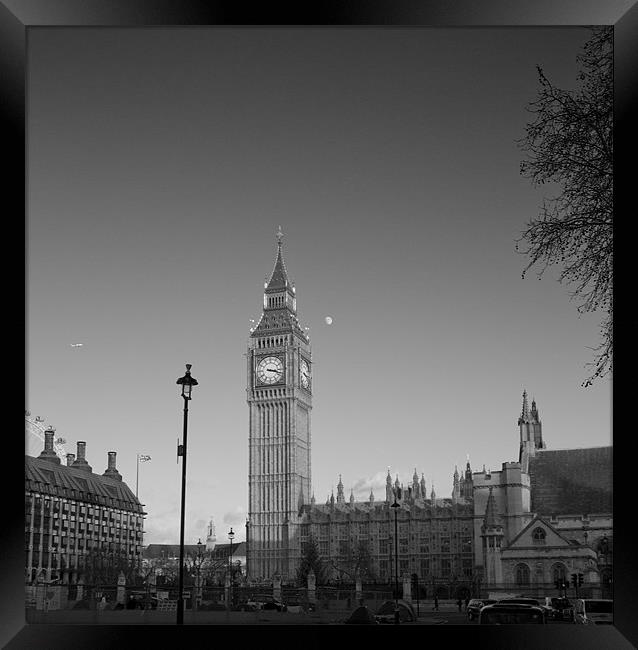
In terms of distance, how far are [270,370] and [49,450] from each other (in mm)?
22305

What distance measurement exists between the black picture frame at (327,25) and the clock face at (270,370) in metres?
76.0

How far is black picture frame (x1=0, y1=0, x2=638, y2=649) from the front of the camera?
4.59 meters

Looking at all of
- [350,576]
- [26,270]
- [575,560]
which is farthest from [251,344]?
[26,270]

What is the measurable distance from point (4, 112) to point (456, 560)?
6665cm

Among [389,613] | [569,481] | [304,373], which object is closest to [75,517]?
[304,373]

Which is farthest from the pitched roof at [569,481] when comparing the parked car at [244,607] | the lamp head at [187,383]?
the lamp head at [187,383]

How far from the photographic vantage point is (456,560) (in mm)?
68188

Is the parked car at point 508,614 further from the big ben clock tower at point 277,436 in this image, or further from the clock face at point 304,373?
the clock face at point 304,373

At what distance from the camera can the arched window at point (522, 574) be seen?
1874 inches

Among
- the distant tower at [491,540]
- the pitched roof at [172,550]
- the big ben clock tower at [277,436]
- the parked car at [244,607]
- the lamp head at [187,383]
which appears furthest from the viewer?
the pitched roof at [172,550]

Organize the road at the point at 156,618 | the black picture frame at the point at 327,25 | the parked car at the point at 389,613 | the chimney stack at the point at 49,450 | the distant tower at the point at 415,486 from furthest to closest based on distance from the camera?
the distant tower at the point at 415,486 → the chimney stack at the point at 49,450 → the road at the point at 156,618 → the parked car at the point at 389,613 → the black picture frame at the point at 327,25

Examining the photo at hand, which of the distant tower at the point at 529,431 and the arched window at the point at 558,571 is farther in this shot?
the distant tower at the point at 529,431

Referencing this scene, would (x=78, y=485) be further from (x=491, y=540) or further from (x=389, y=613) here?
(x=389, y=613)

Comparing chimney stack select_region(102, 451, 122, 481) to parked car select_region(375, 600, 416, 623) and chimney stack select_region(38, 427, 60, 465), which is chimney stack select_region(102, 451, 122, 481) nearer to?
chimney stack select_region(38, 427, 60, 465)
